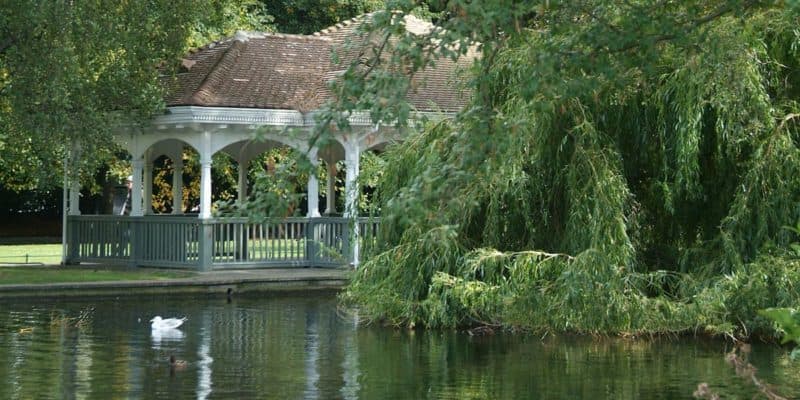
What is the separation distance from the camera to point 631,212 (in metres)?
21.4

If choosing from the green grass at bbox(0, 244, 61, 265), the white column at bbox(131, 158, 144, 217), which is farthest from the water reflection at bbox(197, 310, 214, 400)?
→ the green grass at bbox(0, 244, 61, 265)

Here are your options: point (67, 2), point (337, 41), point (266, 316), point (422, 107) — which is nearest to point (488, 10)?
point (266, 316)

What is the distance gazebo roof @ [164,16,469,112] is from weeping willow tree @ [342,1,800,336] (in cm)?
865

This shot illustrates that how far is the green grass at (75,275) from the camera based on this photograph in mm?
28609

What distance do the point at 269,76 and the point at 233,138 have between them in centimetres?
228

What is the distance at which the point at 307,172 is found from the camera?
9195 millimetres

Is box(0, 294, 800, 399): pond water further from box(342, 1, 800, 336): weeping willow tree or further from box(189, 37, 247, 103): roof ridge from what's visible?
box(189, 37, 247, 103): roof ridge

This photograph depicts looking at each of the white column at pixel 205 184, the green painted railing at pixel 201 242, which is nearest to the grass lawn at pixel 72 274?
the green painted railing at pixel 201 242

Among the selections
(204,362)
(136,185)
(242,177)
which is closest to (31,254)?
(242,177)

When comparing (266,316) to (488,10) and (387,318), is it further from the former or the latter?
(488,10)

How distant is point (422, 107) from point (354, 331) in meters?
10.9

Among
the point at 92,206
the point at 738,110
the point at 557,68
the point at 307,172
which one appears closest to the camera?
the point at 307,172

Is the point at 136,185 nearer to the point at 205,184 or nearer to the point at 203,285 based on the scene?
the point at 205,184

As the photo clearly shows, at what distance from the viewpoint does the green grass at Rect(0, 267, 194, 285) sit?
28.6 m
